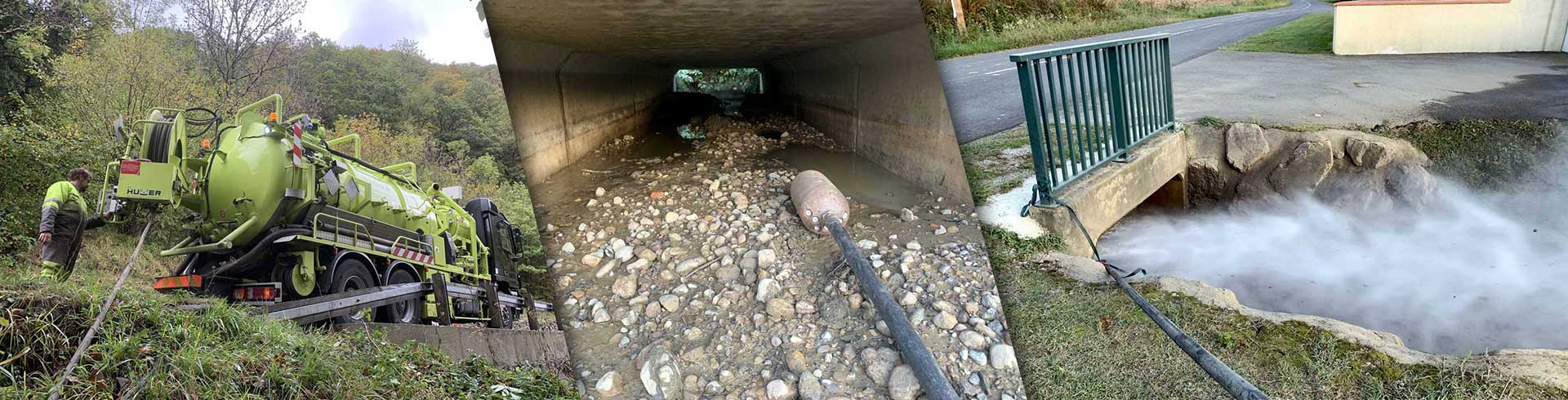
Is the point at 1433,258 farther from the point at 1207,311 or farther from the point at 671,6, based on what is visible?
the point at 671,6

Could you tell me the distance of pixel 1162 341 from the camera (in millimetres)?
2139

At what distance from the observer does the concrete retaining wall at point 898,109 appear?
2098 mm

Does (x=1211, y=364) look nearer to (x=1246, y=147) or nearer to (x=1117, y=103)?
(x=1117, y=103)

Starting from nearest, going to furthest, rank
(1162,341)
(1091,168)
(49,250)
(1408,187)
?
(1162,341) → (49,250) → (1091,168) → (1408,187)

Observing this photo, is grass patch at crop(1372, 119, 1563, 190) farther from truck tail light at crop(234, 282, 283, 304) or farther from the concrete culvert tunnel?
truck tail light at crop(234, 282, 283, 304)

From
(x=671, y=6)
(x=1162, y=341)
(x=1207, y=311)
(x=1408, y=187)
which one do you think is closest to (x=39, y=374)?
(x=671, y=6)

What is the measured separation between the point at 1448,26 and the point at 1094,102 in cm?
934

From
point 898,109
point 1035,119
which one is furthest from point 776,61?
point 1035,119

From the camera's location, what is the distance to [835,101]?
267 cm

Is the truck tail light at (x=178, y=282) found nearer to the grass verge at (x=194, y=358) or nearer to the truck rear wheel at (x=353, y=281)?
the grass verge at (x=194, y=358)

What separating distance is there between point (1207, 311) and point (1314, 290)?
1.64 metres

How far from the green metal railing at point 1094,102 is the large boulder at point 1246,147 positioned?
0.48 meters

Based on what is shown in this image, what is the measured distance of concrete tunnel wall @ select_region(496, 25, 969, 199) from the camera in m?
2.14

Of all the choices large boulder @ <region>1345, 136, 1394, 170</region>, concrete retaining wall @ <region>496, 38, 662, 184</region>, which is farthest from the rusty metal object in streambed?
large boulder @ <region>1345, 136, 1394, 170</region>
